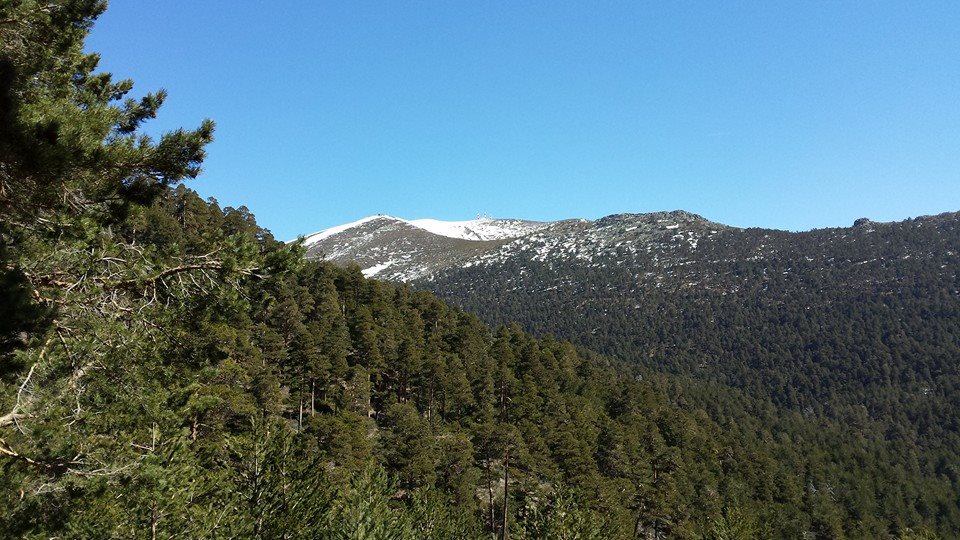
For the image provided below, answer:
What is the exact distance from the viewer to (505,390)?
210 feet

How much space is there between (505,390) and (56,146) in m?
60.9

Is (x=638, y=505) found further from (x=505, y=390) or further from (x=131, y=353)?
(x=131, y=353)

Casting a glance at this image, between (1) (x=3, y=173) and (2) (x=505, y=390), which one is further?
(2) (x=505, y=390)

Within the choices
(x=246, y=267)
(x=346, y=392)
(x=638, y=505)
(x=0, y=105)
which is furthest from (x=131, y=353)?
(x=638, y=505)

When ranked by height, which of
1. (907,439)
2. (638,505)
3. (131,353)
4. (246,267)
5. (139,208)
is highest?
(139,208)

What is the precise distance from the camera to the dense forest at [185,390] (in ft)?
21.2

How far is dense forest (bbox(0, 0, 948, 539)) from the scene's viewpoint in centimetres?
647

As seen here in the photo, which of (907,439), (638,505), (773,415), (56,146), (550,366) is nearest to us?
(56,146)

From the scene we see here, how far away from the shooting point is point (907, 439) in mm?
158625

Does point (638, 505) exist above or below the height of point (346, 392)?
below

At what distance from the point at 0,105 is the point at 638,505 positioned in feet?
196

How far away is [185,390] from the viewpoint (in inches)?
387

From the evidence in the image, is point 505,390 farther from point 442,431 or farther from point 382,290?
point 382,290

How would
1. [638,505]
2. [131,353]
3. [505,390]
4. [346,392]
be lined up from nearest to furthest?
[131,353], [346,392], [638,505], [505,390]
